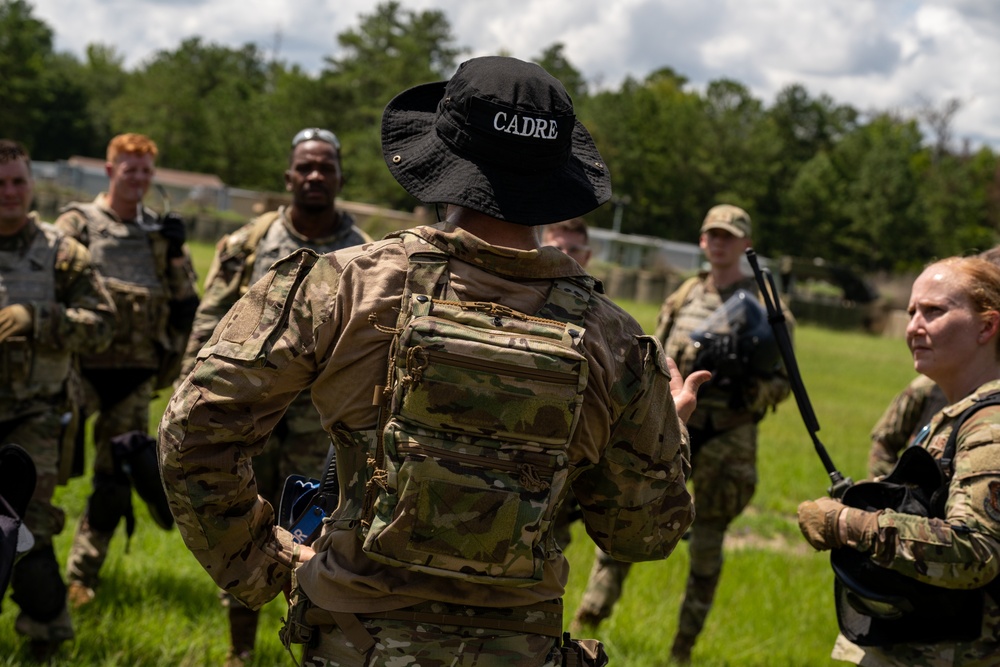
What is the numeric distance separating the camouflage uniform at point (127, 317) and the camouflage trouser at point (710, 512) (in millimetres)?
2893

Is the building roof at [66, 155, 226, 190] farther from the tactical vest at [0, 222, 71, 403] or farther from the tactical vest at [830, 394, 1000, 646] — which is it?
the tactical vest at [830, 394, 1000, 646]

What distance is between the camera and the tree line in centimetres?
5966

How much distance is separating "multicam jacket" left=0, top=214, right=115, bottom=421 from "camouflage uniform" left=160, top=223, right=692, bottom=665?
278 centimetres

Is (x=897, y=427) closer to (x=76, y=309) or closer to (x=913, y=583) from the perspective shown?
(x=913, y=583)

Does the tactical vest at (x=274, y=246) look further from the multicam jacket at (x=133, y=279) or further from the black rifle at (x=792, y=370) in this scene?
the black rifle at (x=792, y=370)

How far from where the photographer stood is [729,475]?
6.05m

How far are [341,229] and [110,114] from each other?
7382cm

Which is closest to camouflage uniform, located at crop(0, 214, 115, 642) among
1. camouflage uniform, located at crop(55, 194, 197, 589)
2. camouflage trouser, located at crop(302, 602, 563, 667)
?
camouflage uniform, located at crop(55, 194, 197, 589)

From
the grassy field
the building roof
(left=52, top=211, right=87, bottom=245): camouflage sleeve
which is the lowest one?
the grassy field

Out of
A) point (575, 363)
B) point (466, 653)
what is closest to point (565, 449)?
point (575, 363)

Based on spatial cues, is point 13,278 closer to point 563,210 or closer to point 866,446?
point 563,210

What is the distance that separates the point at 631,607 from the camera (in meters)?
6.60

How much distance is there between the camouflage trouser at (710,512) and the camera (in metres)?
6.01

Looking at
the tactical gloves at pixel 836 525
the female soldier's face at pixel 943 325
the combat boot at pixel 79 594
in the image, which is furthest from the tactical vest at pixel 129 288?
the female soldier's face at pixel 943 325
